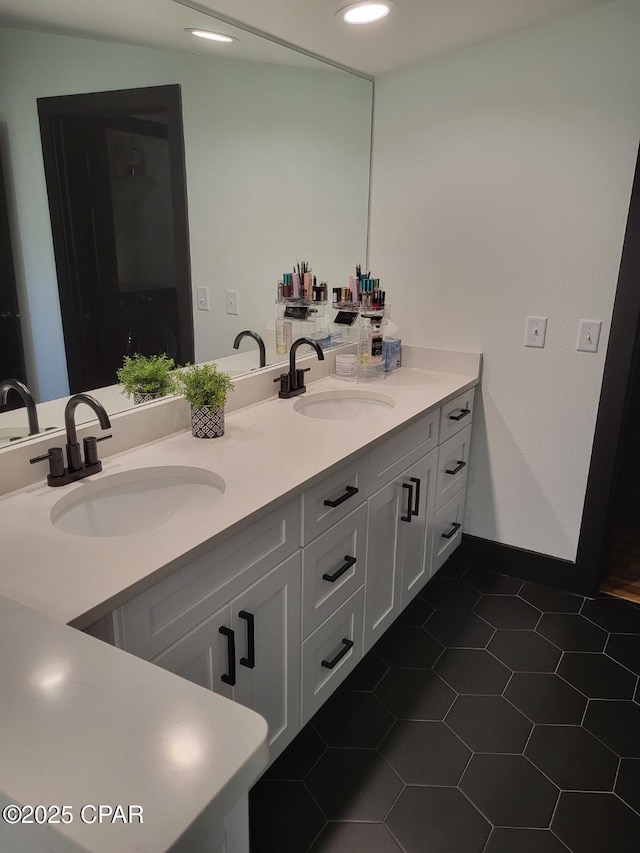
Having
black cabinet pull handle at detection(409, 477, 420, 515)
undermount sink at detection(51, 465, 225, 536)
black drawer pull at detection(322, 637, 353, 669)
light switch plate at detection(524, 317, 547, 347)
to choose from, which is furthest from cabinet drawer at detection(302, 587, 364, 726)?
light switch plate at detection(524, 317, 547, 347)

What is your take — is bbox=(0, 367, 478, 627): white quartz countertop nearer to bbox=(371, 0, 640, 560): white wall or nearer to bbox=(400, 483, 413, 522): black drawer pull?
bbox=(400, 483, 413, 522): black drawer pull

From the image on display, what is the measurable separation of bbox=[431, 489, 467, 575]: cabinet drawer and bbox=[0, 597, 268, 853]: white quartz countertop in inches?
71.2

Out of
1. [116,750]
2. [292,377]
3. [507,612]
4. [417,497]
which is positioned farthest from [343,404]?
[116,750]

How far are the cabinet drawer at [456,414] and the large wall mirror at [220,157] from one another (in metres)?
0.71

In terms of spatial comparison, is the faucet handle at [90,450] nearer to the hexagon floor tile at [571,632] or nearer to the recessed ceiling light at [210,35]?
the recessed ceiling light at [210,35]

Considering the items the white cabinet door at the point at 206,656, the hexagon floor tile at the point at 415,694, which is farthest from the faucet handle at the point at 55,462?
the hexagon floor tile at the point at 415,694

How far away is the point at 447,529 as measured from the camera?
2588 mm

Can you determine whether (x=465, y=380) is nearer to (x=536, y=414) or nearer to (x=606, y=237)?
(x=536, y=414)

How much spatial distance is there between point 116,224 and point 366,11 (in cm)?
99

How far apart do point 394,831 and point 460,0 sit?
2247mm

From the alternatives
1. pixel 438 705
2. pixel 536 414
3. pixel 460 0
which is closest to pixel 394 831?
pixel 438 705

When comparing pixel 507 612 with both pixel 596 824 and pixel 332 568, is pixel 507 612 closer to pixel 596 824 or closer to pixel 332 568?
pixel 596 824

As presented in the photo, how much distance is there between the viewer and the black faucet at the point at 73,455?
1441 millimetres

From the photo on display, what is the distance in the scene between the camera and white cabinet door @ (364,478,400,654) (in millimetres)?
1962
